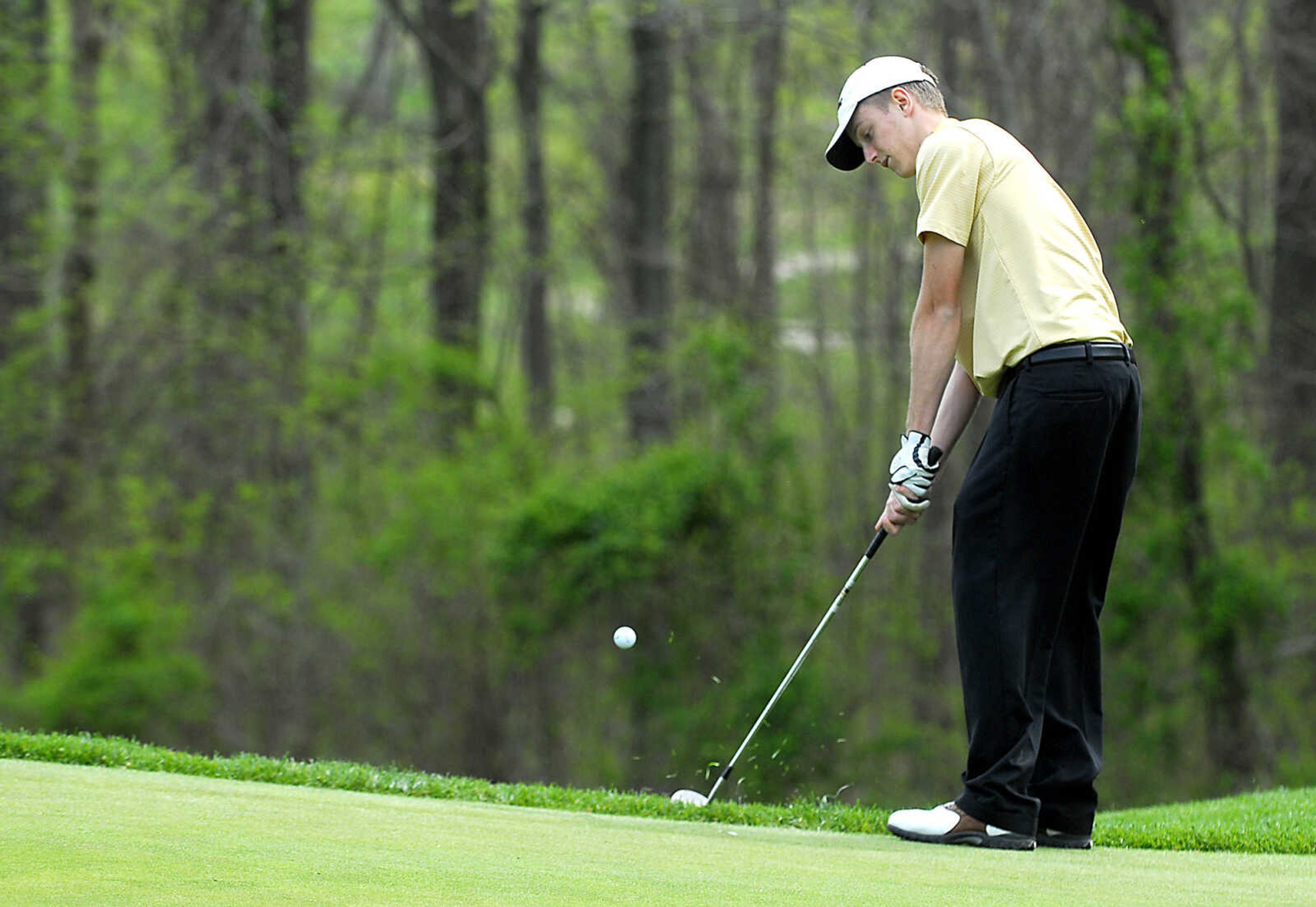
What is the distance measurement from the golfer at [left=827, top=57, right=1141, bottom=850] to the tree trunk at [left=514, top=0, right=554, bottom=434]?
1026 centimetres

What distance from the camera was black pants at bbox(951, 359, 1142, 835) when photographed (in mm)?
4160

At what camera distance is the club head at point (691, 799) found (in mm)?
4961

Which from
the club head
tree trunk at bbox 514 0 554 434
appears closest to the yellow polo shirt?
the club head

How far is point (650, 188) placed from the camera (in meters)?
15.4

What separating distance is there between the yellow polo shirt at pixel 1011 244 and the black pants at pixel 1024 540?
9cm

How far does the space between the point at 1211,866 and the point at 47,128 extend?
41.0 feet

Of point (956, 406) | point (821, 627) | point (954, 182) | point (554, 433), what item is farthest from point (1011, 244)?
point (554, 433)

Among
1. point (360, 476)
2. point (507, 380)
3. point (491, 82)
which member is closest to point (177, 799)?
point (360, 476)

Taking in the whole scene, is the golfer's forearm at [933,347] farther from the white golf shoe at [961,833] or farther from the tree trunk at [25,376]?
the tree trunk at [25,376]

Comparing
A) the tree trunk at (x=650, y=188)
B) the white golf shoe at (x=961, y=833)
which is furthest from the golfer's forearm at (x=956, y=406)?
the tree trunk at (x=650, y=188)

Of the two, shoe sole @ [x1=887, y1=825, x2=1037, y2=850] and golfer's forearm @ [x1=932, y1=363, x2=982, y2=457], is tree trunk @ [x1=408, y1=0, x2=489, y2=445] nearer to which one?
golfer's forearm @ [x1=932, y1=363, x2=982, y2=457]

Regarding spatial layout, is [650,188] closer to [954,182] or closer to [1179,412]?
[1179,412]

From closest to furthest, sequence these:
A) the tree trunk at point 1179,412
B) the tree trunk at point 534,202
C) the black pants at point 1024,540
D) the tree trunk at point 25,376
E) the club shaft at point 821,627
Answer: the black pants at point 1024,540 → the club shaft at point 821,627 → the tree trunk at point 1179,412 → the tree trunk at point 25,376 → the tree trunk at point 534,202

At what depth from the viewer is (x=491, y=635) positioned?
11.8 metres
